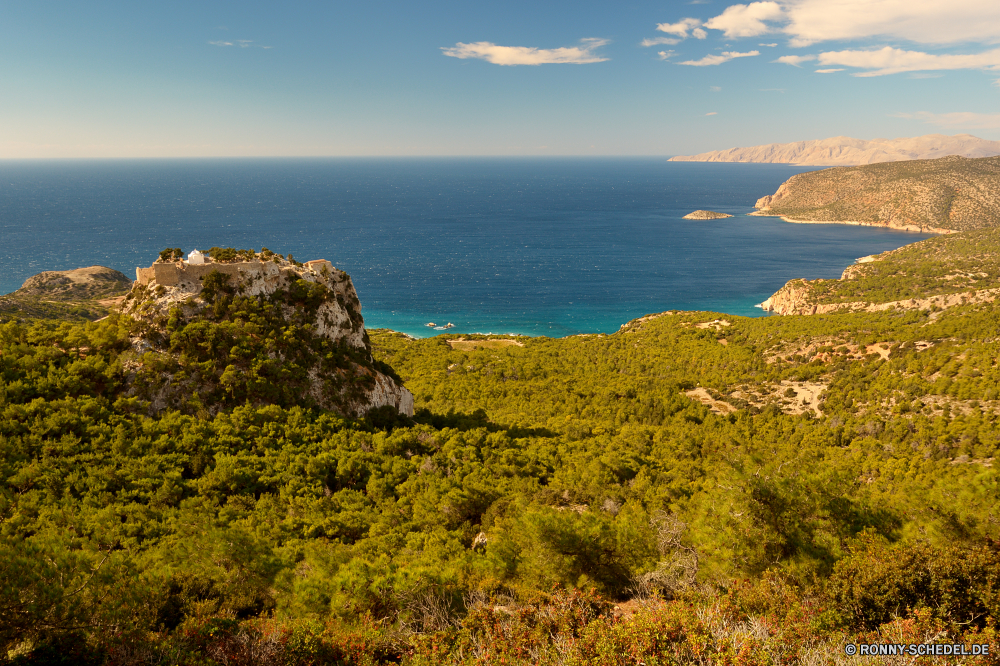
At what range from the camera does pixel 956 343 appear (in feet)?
143

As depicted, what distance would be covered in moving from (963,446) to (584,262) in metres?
128

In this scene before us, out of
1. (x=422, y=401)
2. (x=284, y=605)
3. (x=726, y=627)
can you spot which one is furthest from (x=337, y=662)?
(x=422, y=401)

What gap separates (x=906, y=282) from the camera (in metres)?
90.9

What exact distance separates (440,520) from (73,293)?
115 m

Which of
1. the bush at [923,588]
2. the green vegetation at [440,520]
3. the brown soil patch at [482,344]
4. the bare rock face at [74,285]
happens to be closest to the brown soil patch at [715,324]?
the brown soil patch at [482,344]

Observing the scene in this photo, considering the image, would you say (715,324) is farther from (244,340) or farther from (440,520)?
(244,340)

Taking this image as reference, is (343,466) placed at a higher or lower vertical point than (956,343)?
lower

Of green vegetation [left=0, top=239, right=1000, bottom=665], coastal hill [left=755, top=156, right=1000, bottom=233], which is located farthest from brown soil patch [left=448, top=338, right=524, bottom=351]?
coastal hill [left=755, top=156, right=1000, bottom=233]

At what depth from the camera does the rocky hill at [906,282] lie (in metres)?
82.4

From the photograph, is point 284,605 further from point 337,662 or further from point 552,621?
point 552,621

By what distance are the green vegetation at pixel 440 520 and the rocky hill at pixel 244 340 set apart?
20 centimetres

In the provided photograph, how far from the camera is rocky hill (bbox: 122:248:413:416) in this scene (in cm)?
2589

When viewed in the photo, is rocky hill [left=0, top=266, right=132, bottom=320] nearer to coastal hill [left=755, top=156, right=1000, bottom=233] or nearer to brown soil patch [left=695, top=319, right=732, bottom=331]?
brown soil patch [left=695, top=319, right=732, bottom=331]

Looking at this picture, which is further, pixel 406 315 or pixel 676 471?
pixel 406 315
